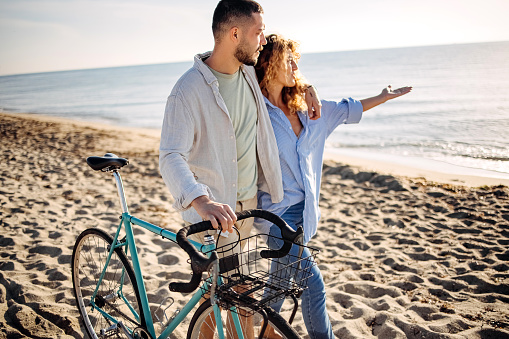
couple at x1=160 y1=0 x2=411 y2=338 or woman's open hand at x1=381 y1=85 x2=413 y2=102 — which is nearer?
couple at x1=160 y1=0 x2=411 y2=338

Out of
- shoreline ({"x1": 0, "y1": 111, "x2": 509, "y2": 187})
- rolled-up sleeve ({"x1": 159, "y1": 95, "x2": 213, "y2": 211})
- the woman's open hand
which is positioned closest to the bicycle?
rolled-up sleeve ({"x1": 159, "y1": 95, "x2": 213, "y2": 211})

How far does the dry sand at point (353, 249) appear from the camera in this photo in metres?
3.48

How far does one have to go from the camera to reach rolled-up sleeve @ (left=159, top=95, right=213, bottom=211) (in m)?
2.00

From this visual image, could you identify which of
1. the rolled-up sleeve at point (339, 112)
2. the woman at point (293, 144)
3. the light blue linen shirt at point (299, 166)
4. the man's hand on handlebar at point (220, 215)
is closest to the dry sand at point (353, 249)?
the woman at point (293, 144)

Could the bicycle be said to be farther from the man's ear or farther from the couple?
the man's ear

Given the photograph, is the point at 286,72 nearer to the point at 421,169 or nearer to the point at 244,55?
the point at 244,55

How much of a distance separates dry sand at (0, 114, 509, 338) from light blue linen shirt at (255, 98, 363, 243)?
129cm

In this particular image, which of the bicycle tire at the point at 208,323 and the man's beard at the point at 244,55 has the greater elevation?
the man's beard at the point at 244,55

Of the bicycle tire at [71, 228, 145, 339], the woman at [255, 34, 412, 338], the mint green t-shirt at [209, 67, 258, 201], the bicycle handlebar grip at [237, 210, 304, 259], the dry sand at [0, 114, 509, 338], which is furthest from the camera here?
the dry sand at [0, 114, 509, 338]

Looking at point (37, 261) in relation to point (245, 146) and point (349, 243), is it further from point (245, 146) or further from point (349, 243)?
point (349, 243)

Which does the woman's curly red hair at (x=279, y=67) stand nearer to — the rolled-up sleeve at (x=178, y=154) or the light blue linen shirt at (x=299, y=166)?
the light blue linen shirt at (x=299, y=166)

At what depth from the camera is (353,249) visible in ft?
16.7

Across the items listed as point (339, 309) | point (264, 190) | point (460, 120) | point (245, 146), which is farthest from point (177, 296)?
point (460, 120)

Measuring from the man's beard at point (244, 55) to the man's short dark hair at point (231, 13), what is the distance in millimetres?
131
